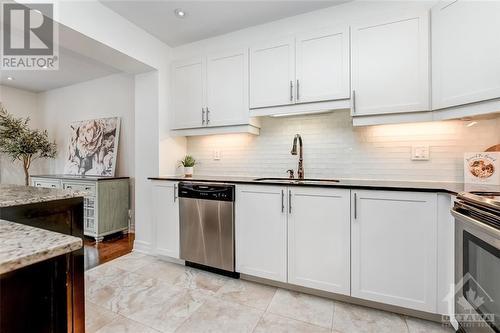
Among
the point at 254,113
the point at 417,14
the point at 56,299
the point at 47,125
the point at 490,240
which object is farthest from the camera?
the point at 47,125

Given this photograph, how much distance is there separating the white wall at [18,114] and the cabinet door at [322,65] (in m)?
5.64

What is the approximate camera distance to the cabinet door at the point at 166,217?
2.66 meters

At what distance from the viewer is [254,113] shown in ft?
8.32

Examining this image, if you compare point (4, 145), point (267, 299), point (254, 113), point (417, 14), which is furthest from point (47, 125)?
point (417, 14)

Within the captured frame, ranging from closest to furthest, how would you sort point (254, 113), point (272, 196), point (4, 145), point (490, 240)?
point (490, 240) < point (272, 196) < point (254, 113) < point (4, 145)

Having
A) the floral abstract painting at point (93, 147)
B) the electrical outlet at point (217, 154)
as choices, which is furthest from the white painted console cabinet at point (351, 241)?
the floral abstract painting at point (93, 147)

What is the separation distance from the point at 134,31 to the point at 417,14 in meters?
2.72

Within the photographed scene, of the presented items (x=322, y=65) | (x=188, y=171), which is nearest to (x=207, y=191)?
(x=188, y=171)

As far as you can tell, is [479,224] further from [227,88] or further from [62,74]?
[62,74]

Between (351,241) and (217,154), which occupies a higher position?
(217,154)

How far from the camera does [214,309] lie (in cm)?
188

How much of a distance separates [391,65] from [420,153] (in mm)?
831

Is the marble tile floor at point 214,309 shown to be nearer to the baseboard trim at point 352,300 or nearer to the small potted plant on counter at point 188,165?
the baseboard trim at point 352,300

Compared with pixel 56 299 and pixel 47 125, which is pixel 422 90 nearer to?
pixel 56 299
